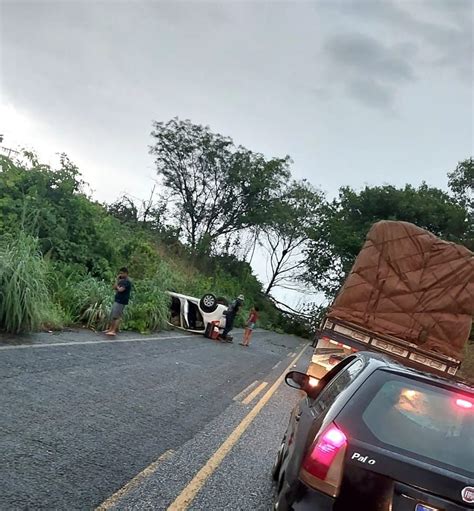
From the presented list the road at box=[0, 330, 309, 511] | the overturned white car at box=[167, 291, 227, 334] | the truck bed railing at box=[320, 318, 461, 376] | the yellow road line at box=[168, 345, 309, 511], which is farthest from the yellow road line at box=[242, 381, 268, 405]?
the overturned white car at box=[167, 291, 227, 334]

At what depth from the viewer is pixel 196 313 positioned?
69.5 feet

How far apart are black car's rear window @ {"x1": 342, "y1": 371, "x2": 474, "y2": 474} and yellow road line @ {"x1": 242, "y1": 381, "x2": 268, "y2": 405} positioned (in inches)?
246

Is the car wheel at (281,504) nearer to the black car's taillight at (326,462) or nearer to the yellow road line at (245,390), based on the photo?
the black car's taillight at (326,462)

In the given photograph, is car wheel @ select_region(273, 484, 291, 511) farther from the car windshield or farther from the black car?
the car windshield

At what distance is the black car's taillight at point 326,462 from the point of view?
10.2ft

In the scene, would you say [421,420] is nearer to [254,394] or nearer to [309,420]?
[309,420]

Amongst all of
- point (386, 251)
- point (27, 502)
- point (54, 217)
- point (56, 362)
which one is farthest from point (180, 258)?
point (27, 502)

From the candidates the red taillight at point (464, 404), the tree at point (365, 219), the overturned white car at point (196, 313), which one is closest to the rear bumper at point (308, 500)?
the red taillight at point (464, 404)

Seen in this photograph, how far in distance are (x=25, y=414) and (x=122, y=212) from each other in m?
28.0

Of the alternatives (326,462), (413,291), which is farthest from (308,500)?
(413,291)

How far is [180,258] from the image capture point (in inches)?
1314

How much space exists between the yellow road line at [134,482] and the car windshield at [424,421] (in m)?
2.07

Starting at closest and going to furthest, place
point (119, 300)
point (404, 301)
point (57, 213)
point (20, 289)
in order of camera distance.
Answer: point (20, 289)
point (404, 301)
point (119, 300)
point (57, 213)

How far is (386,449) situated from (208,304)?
17.9 meters
